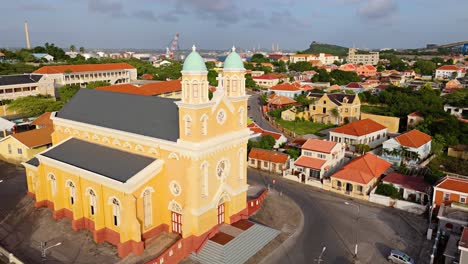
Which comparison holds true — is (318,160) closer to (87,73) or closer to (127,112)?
(127,112)

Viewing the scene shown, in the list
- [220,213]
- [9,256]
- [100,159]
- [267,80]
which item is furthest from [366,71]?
[9,256]

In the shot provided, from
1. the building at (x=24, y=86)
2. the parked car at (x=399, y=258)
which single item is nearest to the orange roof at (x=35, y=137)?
the building at (x=24, y=86)

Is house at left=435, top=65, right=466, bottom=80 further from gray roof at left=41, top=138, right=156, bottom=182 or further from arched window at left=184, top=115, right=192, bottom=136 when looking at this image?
gray roof at left=41, top=138, right=156, bottom=182

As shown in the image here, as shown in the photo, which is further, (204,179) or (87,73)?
(87,73)

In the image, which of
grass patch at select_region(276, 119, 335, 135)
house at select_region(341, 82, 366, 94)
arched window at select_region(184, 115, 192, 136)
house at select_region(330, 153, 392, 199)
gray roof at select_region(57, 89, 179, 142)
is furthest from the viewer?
house at select_region(341, 82, 366, 94)

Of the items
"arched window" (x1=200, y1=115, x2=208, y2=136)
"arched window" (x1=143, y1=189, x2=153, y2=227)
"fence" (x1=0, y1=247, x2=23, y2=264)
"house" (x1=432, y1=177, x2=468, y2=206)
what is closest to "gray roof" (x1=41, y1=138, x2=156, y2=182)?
"arched window" (x1=143, y1=189, x2=153, y2=227)

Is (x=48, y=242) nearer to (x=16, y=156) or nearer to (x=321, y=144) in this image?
(x=16, y=156)

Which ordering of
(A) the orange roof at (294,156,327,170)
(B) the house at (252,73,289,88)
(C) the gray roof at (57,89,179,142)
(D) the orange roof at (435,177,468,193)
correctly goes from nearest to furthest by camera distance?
1. (C) the gray roof at (57,89,179,142)
2. (D) the orange roof at (435,177,468,193)
3. (A) the orange roof at (294,156,327,170)
4. (B) the house at (252,73,289,88)
